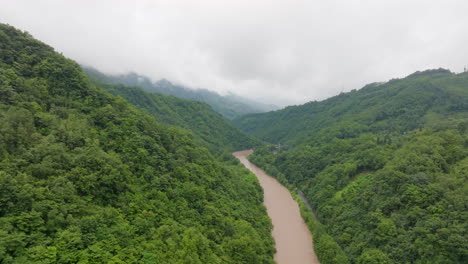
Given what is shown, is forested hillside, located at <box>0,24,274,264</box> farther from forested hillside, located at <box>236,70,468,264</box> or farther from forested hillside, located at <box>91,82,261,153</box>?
forested hillside, located at <box>91,82,261,153</box>

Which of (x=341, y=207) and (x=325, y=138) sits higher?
(x=325, y=138)

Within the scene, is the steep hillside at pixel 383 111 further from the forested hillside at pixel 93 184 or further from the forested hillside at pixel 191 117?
the forested hillside at pixel 93 184

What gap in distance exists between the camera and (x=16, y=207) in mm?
16672

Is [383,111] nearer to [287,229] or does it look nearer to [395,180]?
[395,180]

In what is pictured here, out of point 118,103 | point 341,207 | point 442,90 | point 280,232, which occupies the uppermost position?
point 442,90

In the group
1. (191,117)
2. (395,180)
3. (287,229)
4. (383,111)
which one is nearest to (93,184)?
(287,229)

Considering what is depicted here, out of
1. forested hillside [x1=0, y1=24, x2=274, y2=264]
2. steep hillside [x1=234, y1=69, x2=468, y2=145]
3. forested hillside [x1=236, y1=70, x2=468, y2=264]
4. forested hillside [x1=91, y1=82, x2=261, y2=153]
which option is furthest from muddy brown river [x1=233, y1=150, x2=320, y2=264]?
steep hillside [x1=234, y1=69, x2=468, y2=145]

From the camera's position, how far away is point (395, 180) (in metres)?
36.8

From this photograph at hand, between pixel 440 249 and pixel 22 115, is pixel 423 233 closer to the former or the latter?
pixel 440 249

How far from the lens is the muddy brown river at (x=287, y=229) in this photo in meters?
39.0

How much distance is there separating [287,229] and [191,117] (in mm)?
63088

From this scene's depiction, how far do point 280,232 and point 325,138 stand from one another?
149 feet

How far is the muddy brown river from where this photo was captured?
38969 millimetres

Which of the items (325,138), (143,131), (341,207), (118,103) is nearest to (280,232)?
(341,207)
